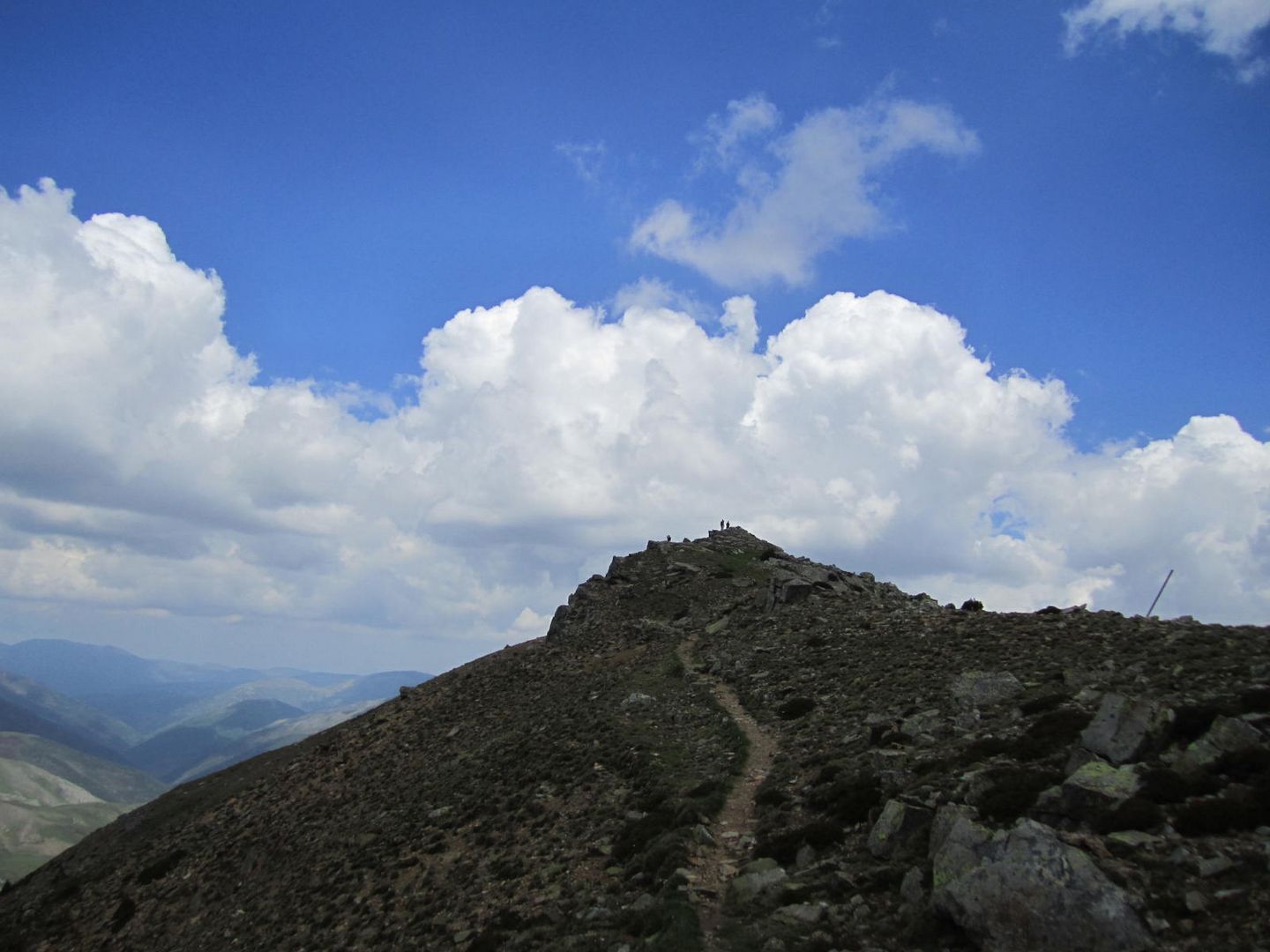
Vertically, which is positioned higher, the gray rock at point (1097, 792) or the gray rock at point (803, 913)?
the gray rock at point (1097, 792)

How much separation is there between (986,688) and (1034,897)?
1691 centimetres

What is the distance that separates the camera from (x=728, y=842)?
24.5 m

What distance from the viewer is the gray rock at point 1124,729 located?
64.3ft

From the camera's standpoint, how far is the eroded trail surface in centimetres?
2028

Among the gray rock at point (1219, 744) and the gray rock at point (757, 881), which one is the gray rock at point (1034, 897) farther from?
the gray rock at point (1219, 744)

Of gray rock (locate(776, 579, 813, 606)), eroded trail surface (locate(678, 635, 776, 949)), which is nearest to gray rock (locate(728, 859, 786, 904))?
eroded trail surface (locate(678, 635, 776, 949))

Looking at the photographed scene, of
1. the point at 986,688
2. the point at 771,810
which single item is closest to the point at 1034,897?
the point at 771,810

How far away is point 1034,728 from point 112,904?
55.7 m

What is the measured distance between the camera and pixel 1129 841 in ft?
52.1

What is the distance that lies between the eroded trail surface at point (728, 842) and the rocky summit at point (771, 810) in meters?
0.12

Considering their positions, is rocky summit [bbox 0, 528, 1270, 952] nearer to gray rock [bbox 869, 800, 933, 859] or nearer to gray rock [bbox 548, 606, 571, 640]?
gray rock [bbox 869, 800, 933, 859]

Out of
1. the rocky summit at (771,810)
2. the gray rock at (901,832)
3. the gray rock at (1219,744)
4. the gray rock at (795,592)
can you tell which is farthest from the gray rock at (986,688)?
the gray rock at (795,592)

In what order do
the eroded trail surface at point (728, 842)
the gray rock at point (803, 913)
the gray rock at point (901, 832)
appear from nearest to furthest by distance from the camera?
the gray rock at point (803, 913)
the gray rock at point (901, 832)
the eroded trail surface at point (728, 842)

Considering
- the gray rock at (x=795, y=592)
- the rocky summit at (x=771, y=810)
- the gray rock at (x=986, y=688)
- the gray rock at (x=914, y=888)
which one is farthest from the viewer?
the gray rock at (x=795, y=592)
